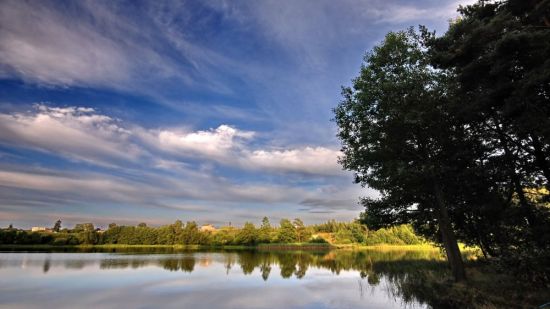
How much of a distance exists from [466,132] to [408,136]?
3377 mm

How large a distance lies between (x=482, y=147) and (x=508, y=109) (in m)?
6.74

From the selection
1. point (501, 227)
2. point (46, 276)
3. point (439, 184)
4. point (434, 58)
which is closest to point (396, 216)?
point (439, 184)

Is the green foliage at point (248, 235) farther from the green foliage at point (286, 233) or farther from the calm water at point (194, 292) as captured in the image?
the calm water at point (194, 292)

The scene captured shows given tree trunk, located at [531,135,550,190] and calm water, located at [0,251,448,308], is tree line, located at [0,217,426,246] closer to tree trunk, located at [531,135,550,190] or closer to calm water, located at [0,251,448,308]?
calm water, located at [0,251,448,308]

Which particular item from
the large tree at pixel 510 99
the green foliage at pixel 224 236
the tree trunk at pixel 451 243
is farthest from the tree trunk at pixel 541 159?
the green foliage at pixel 224 236

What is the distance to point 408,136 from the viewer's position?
20656 mm

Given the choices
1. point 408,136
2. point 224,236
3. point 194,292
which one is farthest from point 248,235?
point 408,136

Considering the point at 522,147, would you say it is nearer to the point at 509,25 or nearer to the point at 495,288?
the point at 509,25

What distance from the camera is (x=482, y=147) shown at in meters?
19.1

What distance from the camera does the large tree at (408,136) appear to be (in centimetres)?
1912

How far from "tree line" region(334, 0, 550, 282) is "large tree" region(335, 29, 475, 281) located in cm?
6

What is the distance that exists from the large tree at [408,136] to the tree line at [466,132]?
6 cm

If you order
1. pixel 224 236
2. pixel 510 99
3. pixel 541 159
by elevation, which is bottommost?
pixel 224 236

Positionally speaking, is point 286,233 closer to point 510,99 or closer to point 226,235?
point 226,235
